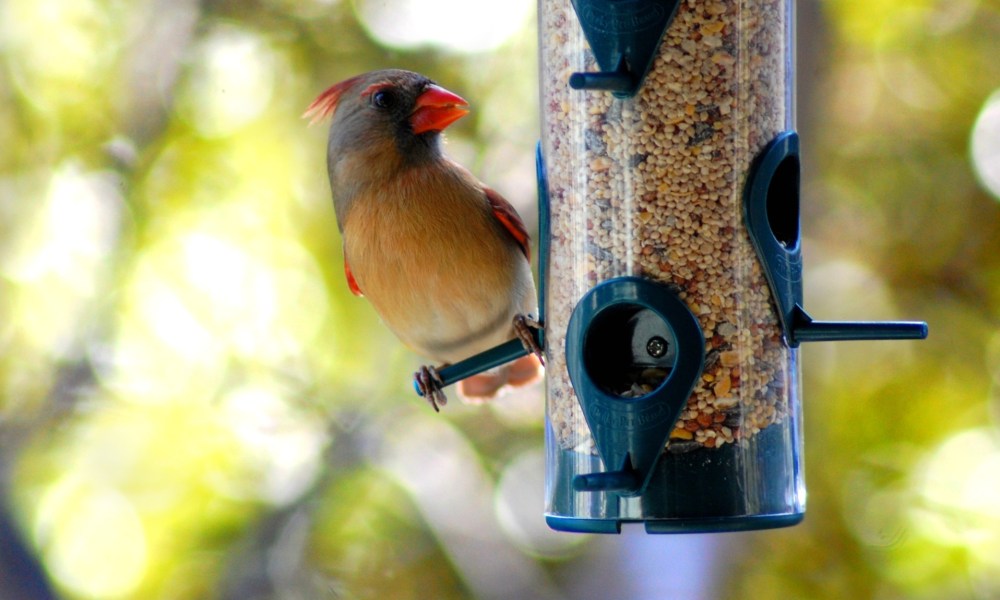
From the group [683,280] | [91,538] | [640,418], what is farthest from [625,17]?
[91,538]

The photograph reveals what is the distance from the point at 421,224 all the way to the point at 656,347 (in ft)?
3.24

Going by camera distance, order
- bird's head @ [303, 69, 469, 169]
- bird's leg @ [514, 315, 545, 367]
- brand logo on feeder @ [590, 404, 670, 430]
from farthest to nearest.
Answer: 1. bird's head @ [303, 69, 469, 169]
2. bird's leg @ [514, 315, 545, 367]
3. brand logo on feeder @ [590, 404, 670, 430]

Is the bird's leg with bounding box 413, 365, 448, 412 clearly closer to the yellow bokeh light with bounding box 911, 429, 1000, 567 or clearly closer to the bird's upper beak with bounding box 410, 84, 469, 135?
the bird's upper beak with bounding box 410, 84, 469, 135

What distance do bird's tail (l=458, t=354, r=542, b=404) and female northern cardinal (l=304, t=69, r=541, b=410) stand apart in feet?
1.12

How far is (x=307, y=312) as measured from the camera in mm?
5227

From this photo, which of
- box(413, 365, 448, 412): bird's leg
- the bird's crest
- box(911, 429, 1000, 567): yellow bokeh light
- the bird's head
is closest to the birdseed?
box(413, 365, 448, 412): bird's leg

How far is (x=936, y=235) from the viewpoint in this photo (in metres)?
5.13

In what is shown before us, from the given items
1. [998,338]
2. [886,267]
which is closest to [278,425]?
[886,267]

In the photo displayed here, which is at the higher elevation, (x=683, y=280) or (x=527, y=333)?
(x=683, y=280)

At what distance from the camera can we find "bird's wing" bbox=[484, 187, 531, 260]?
3326 mm

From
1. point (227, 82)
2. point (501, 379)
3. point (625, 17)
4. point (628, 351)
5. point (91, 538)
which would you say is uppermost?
point (227, 82)

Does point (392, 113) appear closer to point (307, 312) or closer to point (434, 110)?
point (434, 110)

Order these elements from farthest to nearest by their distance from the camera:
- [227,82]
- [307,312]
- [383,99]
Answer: [227,82] → [307,312] → [383,99]

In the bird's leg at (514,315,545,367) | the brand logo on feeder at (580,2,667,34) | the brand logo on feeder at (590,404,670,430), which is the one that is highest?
the brand logo on feeder at (580,2,667,34)
